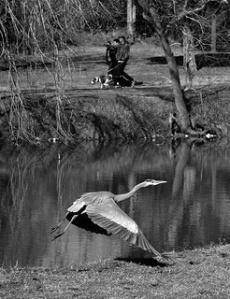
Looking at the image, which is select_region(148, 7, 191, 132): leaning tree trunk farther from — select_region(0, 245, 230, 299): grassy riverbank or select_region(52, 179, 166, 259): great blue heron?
select_region(0, 245, 230, 299): grassy riverbank

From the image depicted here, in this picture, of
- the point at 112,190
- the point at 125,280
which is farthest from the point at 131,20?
the point at 125,280

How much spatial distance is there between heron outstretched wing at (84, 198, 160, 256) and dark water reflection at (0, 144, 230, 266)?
1.90 meters

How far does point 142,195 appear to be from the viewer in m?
18.3

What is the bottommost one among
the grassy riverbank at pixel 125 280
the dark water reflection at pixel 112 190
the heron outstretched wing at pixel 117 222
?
the dark water reflection at pixel 112 190

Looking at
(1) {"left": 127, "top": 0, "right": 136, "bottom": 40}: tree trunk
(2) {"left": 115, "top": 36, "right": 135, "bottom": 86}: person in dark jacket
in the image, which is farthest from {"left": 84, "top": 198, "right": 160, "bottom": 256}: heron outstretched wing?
(1) {"left": 127, "top": 0, "right": 136, "bottom": 40}: tree trunk

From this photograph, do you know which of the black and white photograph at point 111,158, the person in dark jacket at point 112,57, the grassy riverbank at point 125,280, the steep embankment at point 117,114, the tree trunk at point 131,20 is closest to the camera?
the grassy riverbank at point 125,280

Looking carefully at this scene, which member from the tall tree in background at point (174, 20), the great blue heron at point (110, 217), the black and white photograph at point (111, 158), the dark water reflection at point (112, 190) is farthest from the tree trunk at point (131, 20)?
the great blue heron at point (110, 217)

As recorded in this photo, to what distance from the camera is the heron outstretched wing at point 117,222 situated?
330 inches

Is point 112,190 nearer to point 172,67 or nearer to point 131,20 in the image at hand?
point 172,67

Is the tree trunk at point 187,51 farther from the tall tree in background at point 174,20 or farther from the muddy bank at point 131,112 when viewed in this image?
the muddy bank at point 131,112

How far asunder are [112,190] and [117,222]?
1068cm

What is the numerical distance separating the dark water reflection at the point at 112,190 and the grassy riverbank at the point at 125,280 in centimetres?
178

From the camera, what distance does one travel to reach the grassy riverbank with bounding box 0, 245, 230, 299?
7785 millimetres

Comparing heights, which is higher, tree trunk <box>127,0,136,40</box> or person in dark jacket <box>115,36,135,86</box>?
tree trunk <box>127,0,136,40</box>
